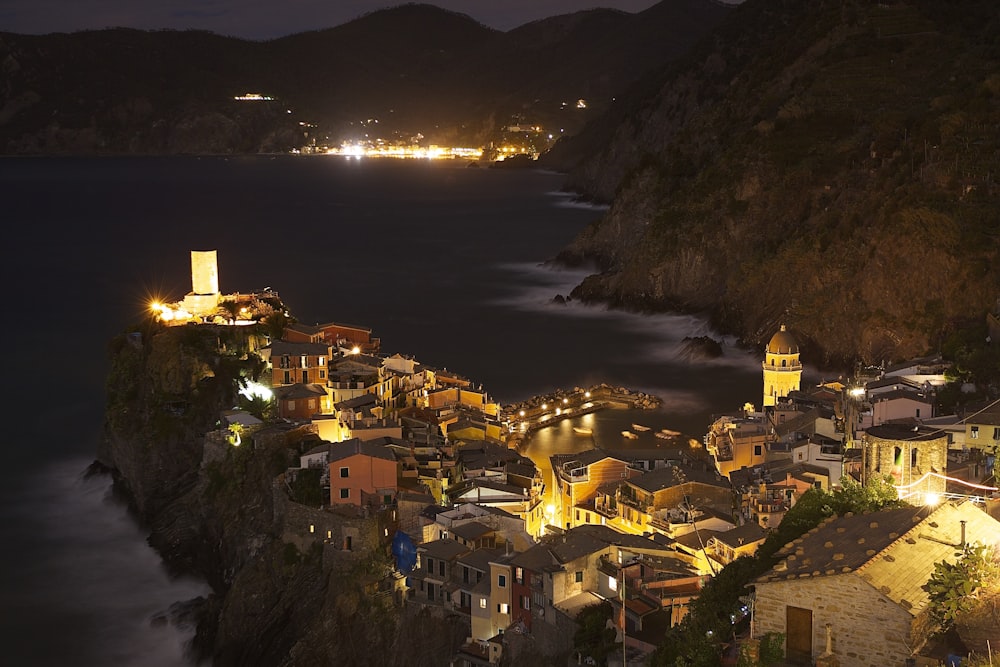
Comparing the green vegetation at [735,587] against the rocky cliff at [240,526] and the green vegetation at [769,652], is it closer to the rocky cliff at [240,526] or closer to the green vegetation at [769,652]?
the green vegetation at [769,652]

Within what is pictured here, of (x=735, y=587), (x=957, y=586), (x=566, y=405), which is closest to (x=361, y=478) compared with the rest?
(x=735, y=587)

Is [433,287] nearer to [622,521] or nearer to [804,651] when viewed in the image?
[622,521]

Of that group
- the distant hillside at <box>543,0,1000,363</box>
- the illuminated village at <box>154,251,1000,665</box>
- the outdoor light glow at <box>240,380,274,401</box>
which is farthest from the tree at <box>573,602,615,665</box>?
the distant hillside at <box>543,0,1000,363</box>

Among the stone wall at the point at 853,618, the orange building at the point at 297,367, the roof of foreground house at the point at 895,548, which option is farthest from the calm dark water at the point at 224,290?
the stone wall at the point at 853,618

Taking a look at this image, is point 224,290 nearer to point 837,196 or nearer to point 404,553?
point 837,196

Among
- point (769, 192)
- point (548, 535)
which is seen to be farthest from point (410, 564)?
point (769, 192)
